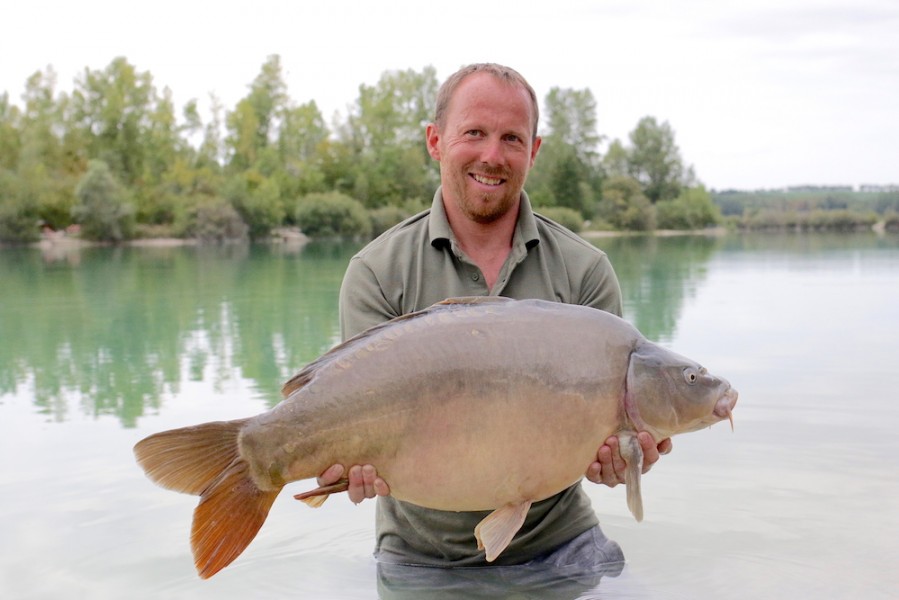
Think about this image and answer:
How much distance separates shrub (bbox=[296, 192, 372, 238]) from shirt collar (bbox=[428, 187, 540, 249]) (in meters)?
65.6

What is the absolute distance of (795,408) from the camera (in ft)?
28.7

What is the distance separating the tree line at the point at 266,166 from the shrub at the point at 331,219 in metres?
0.10

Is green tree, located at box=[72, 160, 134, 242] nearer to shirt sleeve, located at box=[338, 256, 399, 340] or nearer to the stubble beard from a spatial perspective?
shirt sleeve, located at box=[338, 256, 399, 340]

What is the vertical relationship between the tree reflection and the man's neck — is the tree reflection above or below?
below

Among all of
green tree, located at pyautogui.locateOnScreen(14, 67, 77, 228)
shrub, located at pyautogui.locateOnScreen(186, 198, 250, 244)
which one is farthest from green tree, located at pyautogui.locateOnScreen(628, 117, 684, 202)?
green tree, located at pyautogui.locateOnScreen(14, 67, 77, 228)

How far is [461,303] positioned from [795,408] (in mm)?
6234

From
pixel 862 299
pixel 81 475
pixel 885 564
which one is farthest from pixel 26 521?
pixel 862 299

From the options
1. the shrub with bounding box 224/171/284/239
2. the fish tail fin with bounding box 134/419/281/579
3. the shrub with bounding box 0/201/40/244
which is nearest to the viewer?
the fish tail fin with bounding box 134/419/281/579

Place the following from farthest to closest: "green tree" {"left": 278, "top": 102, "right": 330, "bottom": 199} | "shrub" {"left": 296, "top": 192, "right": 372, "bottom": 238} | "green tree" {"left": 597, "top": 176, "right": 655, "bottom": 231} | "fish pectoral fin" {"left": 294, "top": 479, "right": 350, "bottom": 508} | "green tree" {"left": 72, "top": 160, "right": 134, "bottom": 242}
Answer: "green tree" {"left": 597, "top": 176, "right": 655, "bottom": 231} → "green tree" {"left": 278, "top": 102, "right": 330, "bottom": 199} → "shrub" {"left": 296, "top": 192, "right": 372, "bottom": 238} → "green tree" {"left": 72, "top": 160, "right": 134, "bottom": 242} → "fish pectoral fin" {"left": 294, "top": 479, "right": 350, "bottom": 508}

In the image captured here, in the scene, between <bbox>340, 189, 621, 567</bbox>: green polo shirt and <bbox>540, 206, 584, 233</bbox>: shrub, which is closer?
<bbox>340, 189, 621, 567</bbox>: green polo shirt

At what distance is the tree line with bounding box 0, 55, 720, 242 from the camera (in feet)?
200

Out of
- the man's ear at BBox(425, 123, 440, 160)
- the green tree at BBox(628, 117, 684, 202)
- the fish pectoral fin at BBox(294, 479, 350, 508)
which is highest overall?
the green tree at BBox(628, 117, 684, 202)

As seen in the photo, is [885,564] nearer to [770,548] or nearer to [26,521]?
[770,548]

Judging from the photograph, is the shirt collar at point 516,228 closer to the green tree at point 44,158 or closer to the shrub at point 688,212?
the green tree at point 44,158
